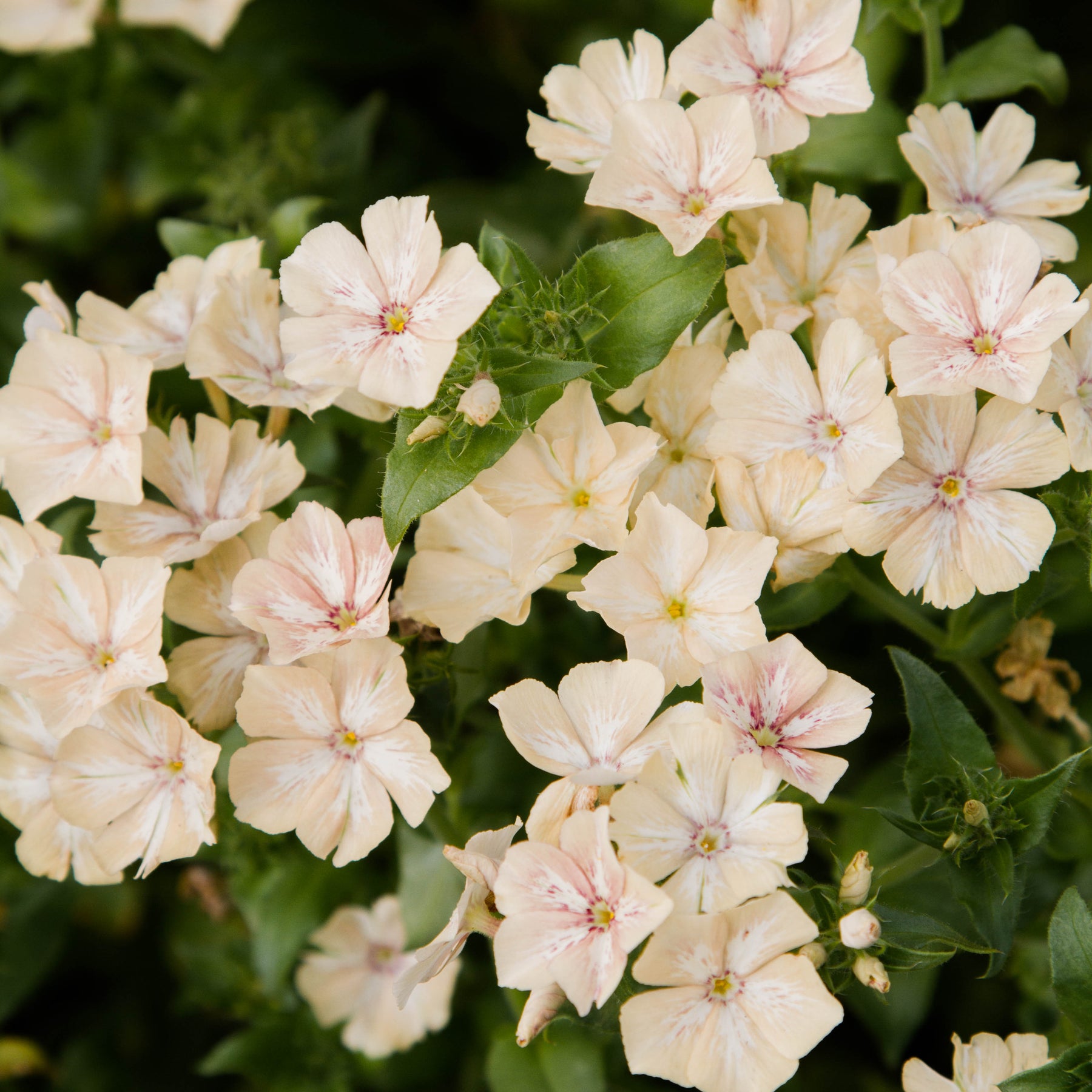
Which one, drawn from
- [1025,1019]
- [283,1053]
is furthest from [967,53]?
[283,1053]

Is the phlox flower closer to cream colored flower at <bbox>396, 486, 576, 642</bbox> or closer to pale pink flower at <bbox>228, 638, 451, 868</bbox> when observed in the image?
cream colored flower at <bbox>396, 486, 576, 642</bbox>

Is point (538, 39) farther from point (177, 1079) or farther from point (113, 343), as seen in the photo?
point (177, 1079)

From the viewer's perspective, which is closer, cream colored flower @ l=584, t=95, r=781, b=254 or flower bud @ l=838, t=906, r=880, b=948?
flower bud @ l=838, t=906, r=880, b=948

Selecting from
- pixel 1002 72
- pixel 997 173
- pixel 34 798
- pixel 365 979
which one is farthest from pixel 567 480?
pixel 365 979

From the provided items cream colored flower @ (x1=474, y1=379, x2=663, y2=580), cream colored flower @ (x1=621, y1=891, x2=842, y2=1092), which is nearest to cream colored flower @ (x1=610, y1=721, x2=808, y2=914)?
cream colored flower @ (x1=621, y1=891, x2=842, y2=1092)

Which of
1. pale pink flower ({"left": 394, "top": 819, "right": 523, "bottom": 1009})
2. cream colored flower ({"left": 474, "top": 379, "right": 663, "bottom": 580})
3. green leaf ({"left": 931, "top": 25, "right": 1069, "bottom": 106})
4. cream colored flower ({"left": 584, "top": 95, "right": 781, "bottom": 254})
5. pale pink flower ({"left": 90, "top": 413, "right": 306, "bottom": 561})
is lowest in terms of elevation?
pale pink flower ({"left": 394, "top": 819, "right": 523, "bottom": 1009})

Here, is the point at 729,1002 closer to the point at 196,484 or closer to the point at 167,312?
the point at 196,484
